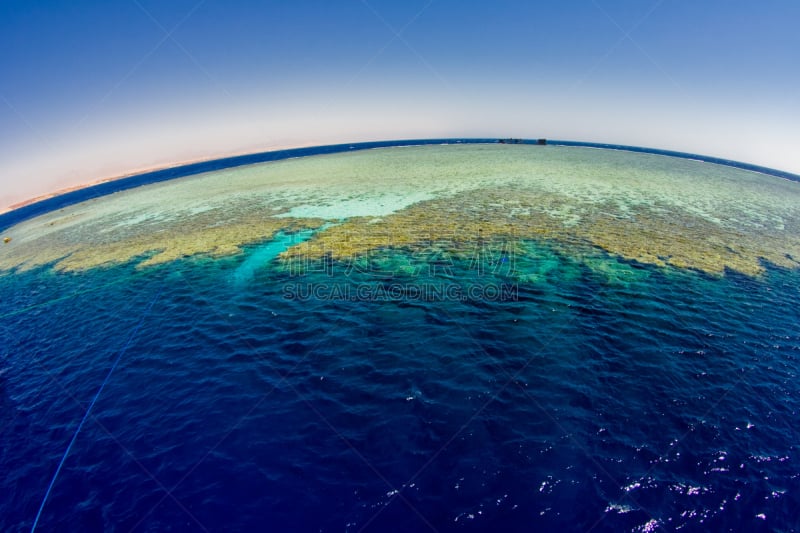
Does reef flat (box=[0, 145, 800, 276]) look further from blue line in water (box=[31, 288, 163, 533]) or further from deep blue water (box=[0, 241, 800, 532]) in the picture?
blue line in water (box=[31, 288, 163, 533])

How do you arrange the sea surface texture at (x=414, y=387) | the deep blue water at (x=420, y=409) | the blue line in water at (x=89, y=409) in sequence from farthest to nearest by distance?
1. the blue line in water at (x=89, y=409)
2. the sea surface texture at (x=414, y=387)
3. the deep blue water at (x=420, y=409)

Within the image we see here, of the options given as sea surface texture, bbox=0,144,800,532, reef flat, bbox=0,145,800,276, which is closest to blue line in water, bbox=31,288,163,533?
sea surface texture, bbox=0,144,800,532

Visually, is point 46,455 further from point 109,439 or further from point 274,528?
point 274,528

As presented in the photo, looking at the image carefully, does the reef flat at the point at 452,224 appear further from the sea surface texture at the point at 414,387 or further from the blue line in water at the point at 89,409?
the blue line in water at the point at 89,409

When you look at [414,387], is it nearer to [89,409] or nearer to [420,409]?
[420,409]

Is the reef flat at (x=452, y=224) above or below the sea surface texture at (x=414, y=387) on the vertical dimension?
above

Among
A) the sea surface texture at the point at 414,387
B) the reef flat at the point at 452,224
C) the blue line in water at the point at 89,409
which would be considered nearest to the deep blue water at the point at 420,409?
the sea surface texture at the point at 414,387

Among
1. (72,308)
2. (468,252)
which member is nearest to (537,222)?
(468,252)
